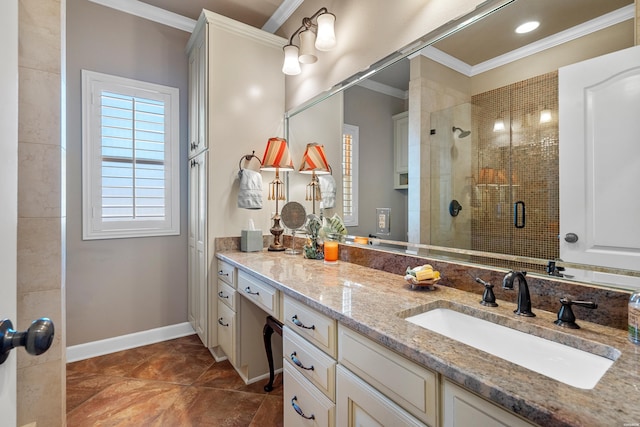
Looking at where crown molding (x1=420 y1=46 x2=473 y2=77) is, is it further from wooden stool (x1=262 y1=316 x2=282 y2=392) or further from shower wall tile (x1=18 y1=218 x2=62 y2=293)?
shower wall tile (x1=18 y1=218 x2=62 y2=293)

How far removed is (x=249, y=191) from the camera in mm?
2318

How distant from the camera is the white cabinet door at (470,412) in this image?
61cm

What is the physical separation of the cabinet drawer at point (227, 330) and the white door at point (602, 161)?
6.10 ft

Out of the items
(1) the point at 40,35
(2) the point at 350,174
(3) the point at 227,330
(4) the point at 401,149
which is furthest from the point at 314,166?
(1) the point at 40,35

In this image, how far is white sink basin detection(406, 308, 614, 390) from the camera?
2.48 feet

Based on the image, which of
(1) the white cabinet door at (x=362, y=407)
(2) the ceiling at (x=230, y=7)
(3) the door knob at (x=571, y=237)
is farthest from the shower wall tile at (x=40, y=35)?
(3) the door knob at (x=571, y=237)

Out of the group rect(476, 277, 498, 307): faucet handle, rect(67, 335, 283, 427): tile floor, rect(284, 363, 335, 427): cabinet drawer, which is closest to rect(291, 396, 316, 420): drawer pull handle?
rect(284, 363, 335, 427): cabinet drawer

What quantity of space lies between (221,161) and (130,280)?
135cm

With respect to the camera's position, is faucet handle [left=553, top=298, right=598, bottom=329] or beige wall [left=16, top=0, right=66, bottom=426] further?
beige wall [left=16, top=0, right=66, bottom=426]

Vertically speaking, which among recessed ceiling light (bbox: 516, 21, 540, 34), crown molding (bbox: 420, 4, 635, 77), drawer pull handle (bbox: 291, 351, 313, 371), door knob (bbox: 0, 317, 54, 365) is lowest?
drawer pull handle (bbox: 291, 351, 313, 371)

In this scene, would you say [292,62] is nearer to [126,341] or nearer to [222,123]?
[222,123]

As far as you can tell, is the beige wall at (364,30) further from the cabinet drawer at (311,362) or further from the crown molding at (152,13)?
the cabinet drawer at (311,362)

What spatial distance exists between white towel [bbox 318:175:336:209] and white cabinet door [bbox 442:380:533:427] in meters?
1.51

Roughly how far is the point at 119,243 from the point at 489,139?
110 inches
